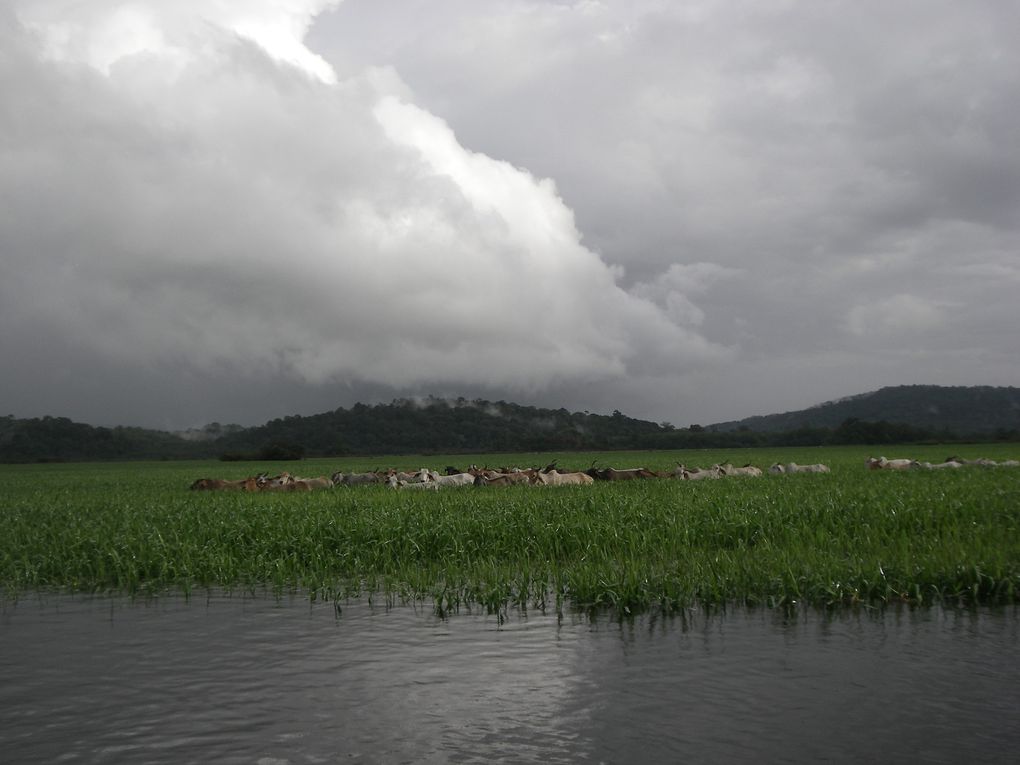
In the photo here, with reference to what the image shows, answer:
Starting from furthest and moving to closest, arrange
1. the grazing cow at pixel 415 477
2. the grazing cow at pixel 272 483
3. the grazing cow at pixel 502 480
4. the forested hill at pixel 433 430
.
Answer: the forested hill at pixel 433 430, the grazing cow at pixel 272 483, the grazing cow at pixel 415 477, the grazing cow at pixel 502 480

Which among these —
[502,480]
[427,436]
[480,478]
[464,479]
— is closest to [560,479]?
[502,480]

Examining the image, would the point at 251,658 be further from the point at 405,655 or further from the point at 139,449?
the point at 139,449

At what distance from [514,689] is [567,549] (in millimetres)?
6061

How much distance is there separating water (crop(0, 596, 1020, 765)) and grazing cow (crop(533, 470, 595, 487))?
51.3ft

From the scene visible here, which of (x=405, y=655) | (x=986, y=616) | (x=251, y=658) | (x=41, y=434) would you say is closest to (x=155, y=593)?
(x=251, y=658)

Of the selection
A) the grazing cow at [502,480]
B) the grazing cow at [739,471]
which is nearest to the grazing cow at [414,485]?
the grazing cow at [502,480]

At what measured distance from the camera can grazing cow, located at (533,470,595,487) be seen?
2383 cm

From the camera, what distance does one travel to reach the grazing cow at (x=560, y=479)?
23.8m

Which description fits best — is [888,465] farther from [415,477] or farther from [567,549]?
[567,549]

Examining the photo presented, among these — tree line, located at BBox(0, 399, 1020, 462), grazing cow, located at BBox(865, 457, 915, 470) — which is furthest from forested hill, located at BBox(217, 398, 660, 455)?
grazing cow, located at BBox(865, 457, 915, 470)

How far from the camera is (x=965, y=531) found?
12141mm

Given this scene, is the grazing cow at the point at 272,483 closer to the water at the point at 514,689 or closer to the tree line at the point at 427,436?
the water at the point at 514,689

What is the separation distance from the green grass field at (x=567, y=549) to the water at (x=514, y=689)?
28.2 inches

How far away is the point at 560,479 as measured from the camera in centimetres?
2475
